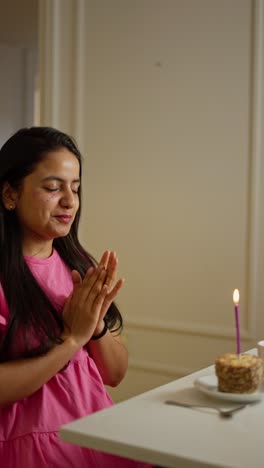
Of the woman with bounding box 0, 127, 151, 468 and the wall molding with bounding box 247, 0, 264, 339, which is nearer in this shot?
the woman with bounding box 0, 127, 151, 468

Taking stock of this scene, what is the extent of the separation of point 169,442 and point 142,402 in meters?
0.21

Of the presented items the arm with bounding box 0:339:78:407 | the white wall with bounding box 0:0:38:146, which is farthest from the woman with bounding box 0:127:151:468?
the white wall with bounding box 0:0:38:146

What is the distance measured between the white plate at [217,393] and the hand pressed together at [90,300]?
0.81 feet

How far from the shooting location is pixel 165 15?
3115mm

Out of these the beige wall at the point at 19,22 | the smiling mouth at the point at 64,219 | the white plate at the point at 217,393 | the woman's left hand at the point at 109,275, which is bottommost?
the white plate at the point at 217,393

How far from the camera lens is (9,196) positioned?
1.49m

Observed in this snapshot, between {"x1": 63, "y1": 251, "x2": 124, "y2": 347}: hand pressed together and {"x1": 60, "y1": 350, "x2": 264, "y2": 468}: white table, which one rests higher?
{"x1": 63, "y1": 251, "x2": 124, "y2": 347}: hand pressed together

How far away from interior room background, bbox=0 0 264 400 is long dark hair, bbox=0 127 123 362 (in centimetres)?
154

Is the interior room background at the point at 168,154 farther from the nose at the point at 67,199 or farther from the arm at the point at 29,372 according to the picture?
the arm at the point at 29,372

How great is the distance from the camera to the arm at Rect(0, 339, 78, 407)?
130 centimetres

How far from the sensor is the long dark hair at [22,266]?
137 cm

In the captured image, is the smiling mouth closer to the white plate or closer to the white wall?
the white plate

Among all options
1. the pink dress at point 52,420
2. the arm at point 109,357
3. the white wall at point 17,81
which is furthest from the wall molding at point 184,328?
the white wall at point 17,81

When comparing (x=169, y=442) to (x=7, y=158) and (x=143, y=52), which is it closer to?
(x=7, y=158)
